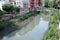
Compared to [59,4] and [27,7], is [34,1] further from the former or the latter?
[59,4]

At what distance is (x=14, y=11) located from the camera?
22.7 meters

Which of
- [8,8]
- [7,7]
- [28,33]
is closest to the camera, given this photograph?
[28,33]

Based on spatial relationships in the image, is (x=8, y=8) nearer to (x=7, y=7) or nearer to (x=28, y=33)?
(x=7, y=7)

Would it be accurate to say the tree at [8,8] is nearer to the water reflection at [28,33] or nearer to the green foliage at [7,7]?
the green foliage at [7,7]

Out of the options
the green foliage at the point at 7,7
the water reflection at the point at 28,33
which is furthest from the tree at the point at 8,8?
the water reflection at the point at 28,33

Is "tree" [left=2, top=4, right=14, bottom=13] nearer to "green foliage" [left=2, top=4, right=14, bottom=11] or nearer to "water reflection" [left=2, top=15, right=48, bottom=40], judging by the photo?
"green foliage" [left=2, top=4, right=14, bottom=11]

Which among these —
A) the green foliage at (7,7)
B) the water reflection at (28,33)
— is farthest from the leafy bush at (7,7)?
the water reflection at (28,33)

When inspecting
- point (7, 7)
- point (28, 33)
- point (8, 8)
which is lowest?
point (28, 33)

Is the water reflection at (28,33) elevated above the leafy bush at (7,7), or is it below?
below

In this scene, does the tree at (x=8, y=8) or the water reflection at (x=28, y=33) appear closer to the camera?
the water reflection at (x=28, y=33)

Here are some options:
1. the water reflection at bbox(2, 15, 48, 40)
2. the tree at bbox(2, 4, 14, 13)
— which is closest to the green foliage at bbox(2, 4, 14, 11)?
the tree at bbox(2, 4, 14, 13)

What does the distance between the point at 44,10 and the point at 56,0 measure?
4617 mm

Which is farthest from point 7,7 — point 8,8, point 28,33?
point 28,33

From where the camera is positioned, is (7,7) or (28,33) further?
(7,7)
